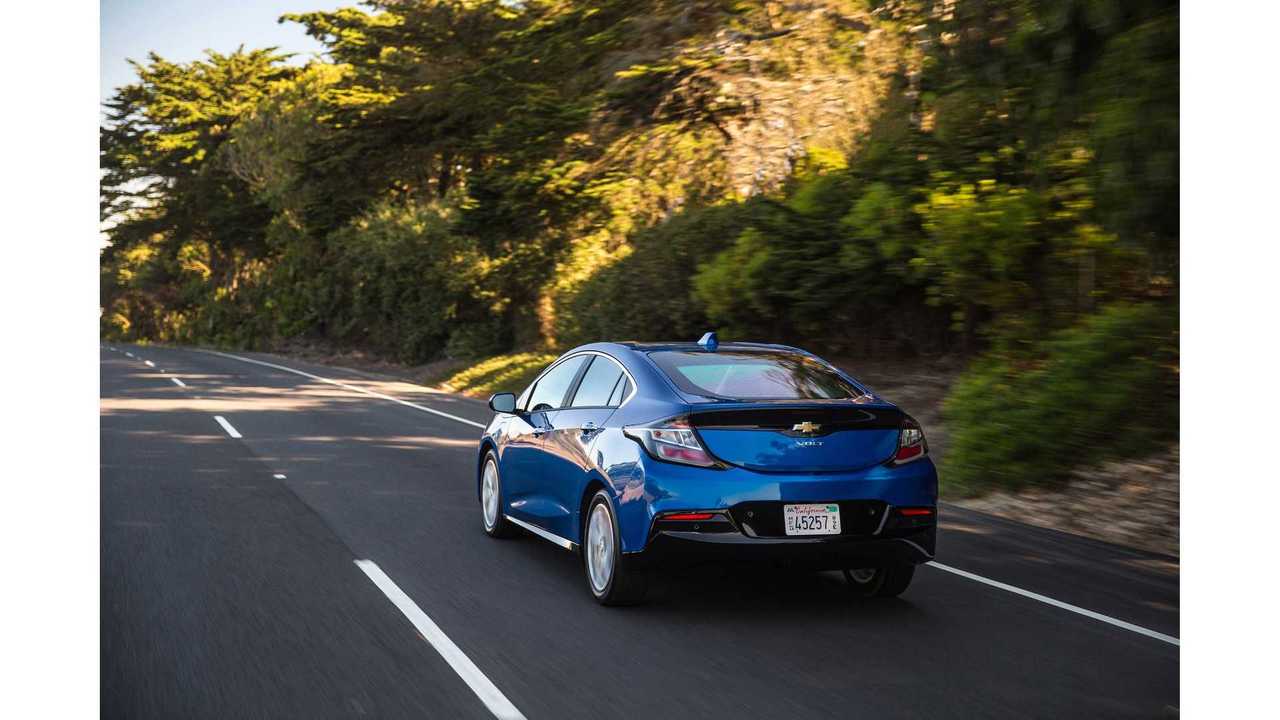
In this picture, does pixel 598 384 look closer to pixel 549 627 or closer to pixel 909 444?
pixel 549 627

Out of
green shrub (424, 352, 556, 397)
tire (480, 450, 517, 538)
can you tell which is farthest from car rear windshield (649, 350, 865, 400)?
green shrub (424, 352, 556, 397)

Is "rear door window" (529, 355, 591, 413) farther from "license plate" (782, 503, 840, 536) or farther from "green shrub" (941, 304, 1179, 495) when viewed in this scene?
"green shrub" (941, 304, 1179, 495)

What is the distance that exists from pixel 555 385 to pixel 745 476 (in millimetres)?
2525

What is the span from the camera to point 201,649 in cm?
581

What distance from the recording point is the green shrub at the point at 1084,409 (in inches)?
410

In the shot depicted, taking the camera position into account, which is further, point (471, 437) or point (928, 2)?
point (471, 437)

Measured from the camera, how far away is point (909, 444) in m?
6.66

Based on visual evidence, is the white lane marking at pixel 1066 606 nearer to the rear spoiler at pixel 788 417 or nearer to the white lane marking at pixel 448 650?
the rear spoiler at pixel 788 417

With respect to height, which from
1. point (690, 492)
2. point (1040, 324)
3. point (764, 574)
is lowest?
point (764, 574)

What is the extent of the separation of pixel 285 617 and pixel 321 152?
26.1 meters

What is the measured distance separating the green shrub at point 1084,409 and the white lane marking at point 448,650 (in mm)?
5880

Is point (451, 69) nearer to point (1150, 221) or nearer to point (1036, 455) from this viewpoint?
point (1036, 455)

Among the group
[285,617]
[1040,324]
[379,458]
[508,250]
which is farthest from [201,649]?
[508,250]

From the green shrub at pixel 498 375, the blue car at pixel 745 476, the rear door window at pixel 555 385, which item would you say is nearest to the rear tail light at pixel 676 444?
the blue car at pixel 745 476
